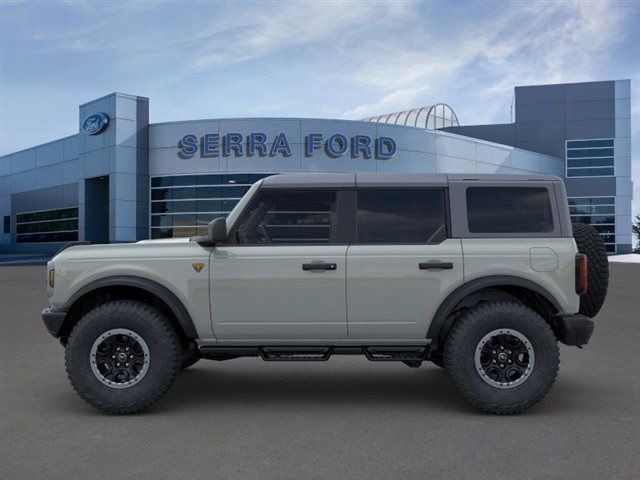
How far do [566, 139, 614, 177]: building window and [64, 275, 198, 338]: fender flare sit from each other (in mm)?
49174

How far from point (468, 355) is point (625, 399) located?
1593mm

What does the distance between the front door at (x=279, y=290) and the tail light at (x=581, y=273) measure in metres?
1.92

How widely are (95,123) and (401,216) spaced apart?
35.7 m

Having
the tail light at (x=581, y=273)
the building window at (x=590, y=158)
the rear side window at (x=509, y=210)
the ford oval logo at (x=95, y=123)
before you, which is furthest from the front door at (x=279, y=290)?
the building window at (x=590, y=158)

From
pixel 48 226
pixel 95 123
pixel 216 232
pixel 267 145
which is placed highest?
pixel 95 123

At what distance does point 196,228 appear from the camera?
1415 inches

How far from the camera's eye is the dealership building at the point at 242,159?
35.3 meters

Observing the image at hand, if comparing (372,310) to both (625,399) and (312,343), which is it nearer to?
(312,343)

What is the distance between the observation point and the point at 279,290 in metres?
4.96

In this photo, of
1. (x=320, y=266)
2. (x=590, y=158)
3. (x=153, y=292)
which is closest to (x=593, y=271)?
(x=320, y=266)

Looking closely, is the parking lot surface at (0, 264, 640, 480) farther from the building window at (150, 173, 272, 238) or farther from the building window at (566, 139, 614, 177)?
the building window at (566, 139, 614, 177)

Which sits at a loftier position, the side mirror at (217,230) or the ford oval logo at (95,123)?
the ford oval logo at (95,123)

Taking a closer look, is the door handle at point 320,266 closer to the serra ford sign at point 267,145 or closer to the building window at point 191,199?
the building window at point 191,199

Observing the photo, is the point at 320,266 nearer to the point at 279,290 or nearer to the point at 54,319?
the point at 279,290
